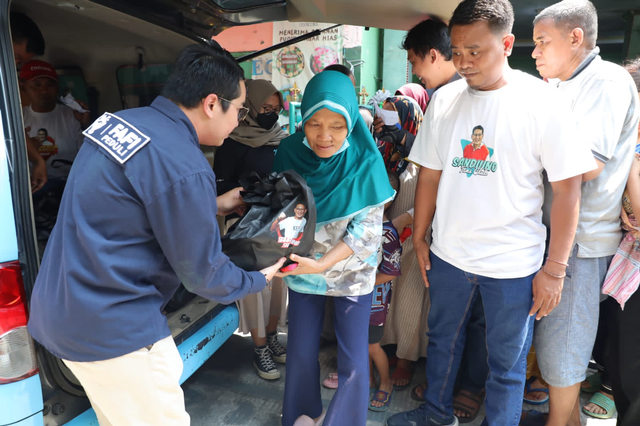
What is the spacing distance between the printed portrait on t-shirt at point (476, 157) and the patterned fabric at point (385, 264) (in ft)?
2.02

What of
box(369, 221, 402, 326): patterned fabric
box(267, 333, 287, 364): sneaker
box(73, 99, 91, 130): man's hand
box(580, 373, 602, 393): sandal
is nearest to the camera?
box(369, 221, 402, 326): patterned fabric

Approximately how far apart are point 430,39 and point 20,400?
2.51 m

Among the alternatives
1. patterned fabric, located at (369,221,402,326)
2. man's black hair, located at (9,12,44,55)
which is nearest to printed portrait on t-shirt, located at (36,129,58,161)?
man's black hair, located at (9,12,44,55)

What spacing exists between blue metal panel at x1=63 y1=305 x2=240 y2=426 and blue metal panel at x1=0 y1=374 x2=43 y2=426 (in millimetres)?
613

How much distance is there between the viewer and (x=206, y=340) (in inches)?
90.4

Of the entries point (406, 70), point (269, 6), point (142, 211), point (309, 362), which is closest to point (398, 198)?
point (309, 362)

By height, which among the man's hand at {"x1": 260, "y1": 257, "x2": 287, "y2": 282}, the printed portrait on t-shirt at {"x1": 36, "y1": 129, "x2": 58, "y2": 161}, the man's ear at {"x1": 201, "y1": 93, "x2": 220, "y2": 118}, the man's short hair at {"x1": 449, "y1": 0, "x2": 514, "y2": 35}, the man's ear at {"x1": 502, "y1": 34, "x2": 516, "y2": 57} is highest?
the man's short hair at {"x1": 449, "y1": 0, "x2": 514, "y2": 35}

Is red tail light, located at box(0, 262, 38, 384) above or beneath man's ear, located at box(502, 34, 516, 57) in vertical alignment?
beneath

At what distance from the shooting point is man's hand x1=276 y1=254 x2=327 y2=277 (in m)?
1.80

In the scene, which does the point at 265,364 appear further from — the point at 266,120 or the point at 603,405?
the point at 603,405

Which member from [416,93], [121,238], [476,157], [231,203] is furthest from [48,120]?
[476,157]

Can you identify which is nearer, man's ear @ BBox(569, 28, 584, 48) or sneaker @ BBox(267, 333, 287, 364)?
man's ear @ BBox(569, 28, 584, 48)

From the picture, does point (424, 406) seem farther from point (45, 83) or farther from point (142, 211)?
point (45, 83)

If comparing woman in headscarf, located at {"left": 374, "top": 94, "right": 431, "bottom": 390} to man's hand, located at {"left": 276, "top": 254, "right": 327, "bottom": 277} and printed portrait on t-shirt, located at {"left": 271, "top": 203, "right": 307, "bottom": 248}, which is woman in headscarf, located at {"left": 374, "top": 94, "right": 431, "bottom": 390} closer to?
man's hand, located at {"left": 276, "top": 254, "right": 327, "bottom": 277}
